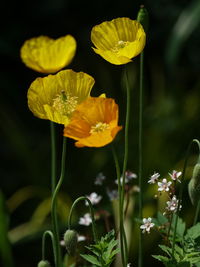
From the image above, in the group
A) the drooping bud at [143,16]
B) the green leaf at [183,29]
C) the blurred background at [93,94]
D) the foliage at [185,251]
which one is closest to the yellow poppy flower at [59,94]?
the drooping bud at [143,16]

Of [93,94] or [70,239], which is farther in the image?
[93,94]

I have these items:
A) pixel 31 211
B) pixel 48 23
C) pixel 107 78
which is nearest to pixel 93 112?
pixel 31 211

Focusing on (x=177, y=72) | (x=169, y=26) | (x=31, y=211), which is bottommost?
(x=31, y=211)

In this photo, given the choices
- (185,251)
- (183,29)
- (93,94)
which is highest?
(183,29)

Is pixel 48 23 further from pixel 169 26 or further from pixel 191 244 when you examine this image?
pixel 191 244

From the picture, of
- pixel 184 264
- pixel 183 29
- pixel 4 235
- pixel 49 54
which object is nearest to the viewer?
pixel 184 264

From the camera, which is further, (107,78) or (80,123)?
(107,78)

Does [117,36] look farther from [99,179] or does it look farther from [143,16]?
[99,179]

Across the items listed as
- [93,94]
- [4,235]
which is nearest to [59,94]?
[4,235]
